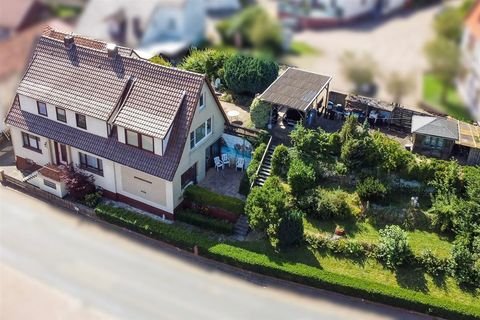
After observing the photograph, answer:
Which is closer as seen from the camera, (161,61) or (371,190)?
(371,190)

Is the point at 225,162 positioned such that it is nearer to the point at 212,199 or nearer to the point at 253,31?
the point at 212,199

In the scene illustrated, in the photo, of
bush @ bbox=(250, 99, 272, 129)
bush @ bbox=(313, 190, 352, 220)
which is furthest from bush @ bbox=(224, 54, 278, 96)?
bush @ bbox=(313, 190, 352, 220)

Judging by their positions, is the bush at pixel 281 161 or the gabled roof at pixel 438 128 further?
the bush at pixel 281 161

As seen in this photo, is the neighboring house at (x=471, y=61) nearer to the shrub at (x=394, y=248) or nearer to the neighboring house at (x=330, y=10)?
the neighboring house at (x=330, y=10)

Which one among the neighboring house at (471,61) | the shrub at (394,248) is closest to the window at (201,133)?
the shrub at (394,248)

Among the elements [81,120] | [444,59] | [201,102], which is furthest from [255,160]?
[444,59]

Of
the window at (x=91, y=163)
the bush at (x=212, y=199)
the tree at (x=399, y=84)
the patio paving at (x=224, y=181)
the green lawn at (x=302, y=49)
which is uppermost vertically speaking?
the green lawn at (x=302, y=49)

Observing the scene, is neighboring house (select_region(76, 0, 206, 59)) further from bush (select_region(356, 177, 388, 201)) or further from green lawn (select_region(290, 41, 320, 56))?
bush (select_region(356, 177, 388, 201))
